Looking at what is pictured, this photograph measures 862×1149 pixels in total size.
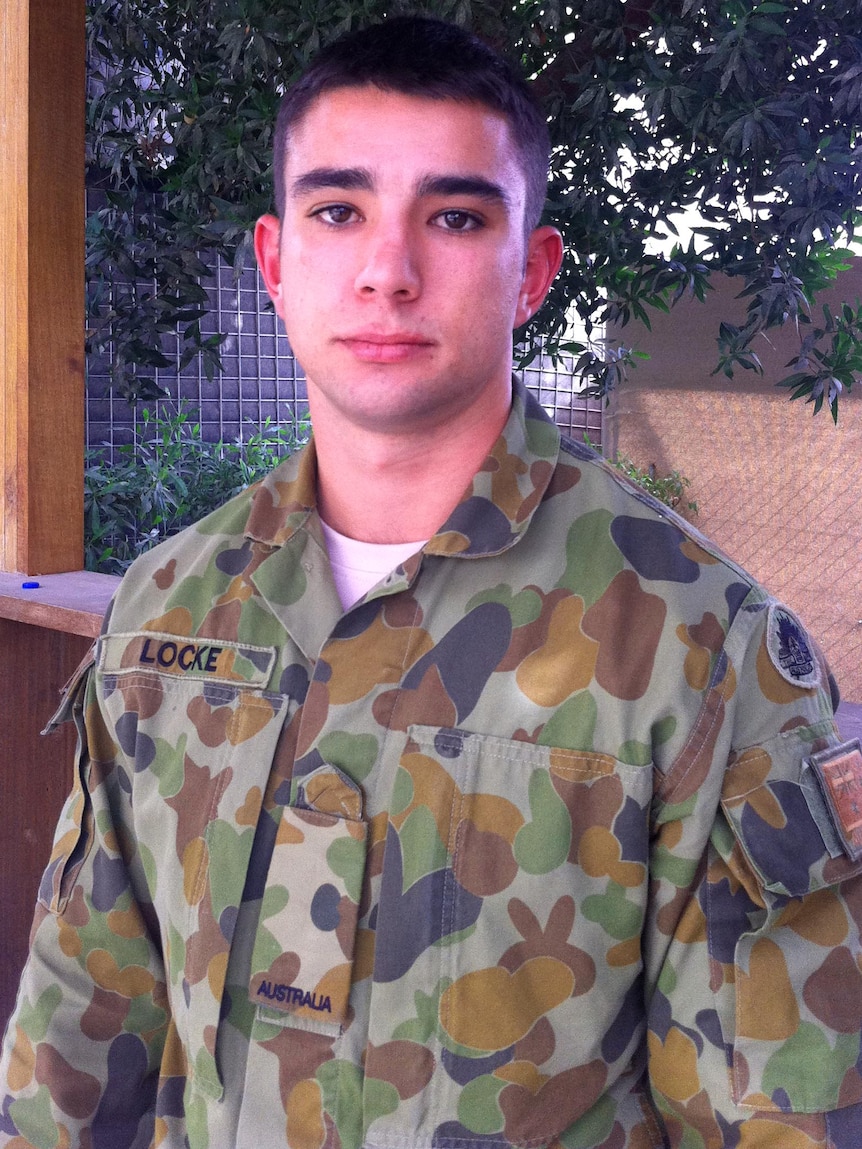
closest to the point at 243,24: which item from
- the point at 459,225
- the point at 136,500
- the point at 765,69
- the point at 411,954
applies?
the point at 765,69

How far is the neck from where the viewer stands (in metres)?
1.17

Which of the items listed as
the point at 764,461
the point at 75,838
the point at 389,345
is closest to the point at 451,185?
the point at 389,345

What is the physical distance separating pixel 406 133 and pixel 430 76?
71 mm

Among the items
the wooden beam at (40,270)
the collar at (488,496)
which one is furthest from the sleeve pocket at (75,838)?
the wooden beam at (40,270)

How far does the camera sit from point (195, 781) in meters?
1.16

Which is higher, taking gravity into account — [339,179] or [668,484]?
[339,179]

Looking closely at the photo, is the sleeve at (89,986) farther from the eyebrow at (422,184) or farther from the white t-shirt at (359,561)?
the eyebrow at (422,184)

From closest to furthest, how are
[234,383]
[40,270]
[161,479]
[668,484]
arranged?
[40,270], [161,479], [668,484], [234,383]

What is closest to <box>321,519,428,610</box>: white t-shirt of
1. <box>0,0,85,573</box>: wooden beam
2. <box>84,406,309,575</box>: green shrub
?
<box>0,0,85,573</box>: wooden beam

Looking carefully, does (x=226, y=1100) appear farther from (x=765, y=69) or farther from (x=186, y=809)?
(x=765, y=69)

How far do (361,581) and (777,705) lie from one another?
428 mm

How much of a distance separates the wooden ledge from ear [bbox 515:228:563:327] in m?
0.83

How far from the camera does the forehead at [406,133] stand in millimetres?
1117

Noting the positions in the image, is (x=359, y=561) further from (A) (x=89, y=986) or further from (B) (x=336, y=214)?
(A) (x=89, y=986)
